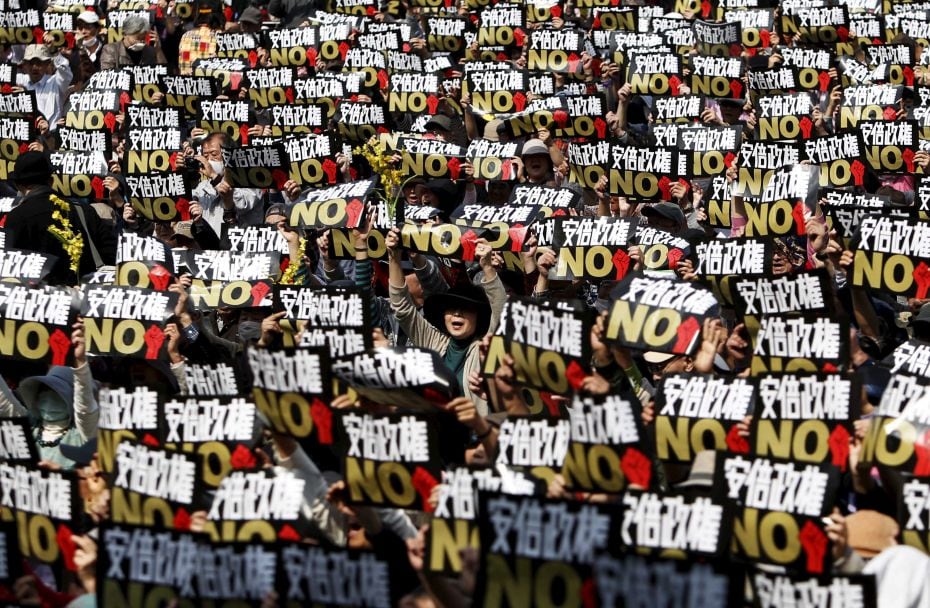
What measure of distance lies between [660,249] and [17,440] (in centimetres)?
462

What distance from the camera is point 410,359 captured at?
808cm

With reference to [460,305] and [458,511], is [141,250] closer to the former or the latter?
[460,305]

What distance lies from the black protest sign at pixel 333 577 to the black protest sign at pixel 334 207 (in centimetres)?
565

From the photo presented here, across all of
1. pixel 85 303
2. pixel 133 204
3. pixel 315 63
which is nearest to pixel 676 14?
pixel 315 63

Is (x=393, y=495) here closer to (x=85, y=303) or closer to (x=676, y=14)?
(x=85, y=303)

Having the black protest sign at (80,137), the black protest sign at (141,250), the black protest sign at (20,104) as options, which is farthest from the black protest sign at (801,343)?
the black protest sign at (20,104)

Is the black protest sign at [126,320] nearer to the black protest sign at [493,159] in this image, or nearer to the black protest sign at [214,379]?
the black protest sign at [214,379]

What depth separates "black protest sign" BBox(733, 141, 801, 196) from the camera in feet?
40.2

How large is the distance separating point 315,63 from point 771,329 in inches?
451

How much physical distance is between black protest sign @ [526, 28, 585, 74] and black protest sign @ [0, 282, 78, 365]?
28.1 ft

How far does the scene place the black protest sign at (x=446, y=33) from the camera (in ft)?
63.7

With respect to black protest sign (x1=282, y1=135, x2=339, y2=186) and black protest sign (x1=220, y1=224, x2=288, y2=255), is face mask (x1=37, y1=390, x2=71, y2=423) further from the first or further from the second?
black protest sign (x1=282, y1=135, x2=339, y2=186)

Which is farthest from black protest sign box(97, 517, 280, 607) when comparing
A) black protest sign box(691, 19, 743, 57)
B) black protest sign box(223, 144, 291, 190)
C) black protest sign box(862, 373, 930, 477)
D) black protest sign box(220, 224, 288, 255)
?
black protest sign box(691, 19, 743, 57)

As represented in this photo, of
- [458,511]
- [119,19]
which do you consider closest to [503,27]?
[119,19]
